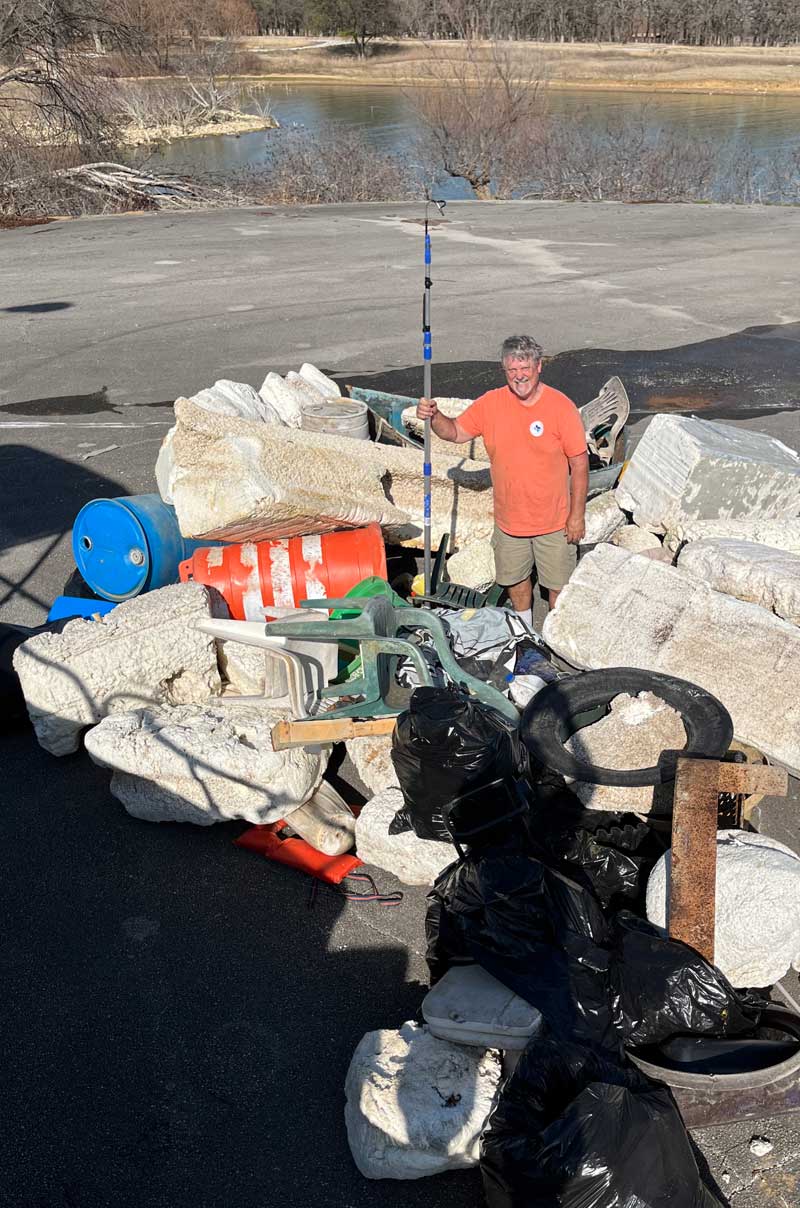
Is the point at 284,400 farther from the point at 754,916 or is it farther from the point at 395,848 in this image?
the point at 754,916

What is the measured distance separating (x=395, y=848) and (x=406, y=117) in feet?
121

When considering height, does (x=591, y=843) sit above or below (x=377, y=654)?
below

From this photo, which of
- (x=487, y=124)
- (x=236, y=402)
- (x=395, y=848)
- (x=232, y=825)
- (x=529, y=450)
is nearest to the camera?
(x=395, y=848)

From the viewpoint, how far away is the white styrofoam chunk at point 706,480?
5941 mm

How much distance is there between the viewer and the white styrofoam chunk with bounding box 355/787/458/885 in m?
3.85

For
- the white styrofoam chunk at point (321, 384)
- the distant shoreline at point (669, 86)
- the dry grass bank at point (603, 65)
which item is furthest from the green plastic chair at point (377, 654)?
the distant shoreline at point (669, 86)

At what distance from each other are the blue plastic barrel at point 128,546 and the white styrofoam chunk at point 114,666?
2.38 ft

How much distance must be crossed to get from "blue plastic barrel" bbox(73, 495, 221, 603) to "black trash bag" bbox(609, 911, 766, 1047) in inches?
141

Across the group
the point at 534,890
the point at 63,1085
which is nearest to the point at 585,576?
the point at 534,890

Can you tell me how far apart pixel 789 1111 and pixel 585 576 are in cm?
265

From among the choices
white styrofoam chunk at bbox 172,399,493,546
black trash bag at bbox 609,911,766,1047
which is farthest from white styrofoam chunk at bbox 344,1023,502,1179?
white styrofoam chunk at bbox 172,399,493,546

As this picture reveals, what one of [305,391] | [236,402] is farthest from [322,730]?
[305,391]

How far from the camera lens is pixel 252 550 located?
5.33 meters

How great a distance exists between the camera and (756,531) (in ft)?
18.8
